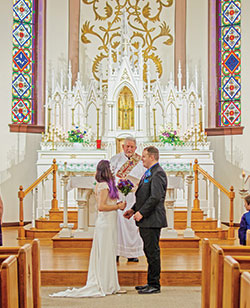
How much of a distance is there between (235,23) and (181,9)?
4.27ft

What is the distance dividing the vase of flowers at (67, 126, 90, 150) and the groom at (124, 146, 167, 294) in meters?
5.74

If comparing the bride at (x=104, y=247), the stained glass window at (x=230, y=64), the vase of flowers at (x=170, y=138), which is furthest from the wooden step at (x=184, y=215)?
the bride at (x=104, y=247)

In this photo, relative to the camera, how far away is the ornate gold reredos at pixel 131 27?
12438 mm

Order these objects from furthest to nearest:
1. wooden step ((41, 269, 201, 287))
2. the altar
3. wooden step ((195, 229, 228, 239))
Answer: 1. the altar
2. wooden step ((195, 229, 228, 239))
3. wooden step ((41, 269, 201, 287))

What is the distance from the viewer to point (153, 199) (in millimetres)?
5355

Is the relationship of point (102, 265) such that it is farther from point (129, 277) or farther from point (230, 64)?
point (230, 64)

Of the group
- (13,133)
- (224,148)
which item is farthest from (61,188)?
(224,148)

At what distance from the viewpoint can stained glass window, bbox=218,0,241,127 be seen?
11742 millimetres

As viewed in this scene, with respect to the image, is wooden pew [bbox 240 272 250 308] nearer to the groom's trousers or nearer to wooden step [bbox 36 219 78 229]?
the groom's trousers

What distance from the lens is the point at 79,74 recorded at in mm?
11836

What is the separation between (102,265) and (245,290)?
2.85 meters

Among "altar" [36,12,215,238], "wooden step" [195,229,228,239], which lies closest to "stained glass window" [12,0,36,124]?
"altar" [36,12,215,238]

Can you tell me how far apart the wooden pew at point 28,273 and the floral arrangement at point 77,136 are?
6689mm

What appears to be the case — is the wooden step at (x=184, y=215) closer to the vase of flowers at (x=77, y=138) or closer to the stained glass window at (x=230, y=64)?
the vase of flowers at (x=77, y=138)
